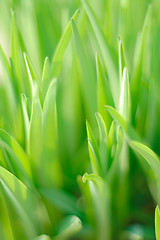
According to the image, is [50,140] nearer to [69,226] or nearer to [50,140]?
[50,140]

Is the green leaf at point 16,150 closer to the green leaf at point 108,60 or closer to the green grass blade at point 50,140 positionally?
the green grass blade at point 50,140

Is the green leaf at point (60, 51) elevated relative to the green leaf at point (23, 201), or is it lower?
elevated

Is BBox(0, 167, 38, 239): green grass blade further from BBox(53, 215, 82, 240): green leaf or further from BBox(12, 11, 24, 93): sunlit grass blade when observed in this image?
BBox(12, 11, 24, 93): sunlit grass blade

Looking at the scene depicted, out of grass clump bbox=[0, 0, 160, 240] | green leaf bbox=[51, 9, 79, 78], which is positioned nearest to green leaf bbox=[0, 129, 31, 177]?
grass clump bbox=[0, 0, 160, 240]

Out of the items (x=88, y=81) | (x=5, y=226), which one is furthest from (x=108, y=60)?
(x=5, y=226)

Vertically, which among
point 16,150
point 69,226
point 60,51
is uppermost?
point 60,51

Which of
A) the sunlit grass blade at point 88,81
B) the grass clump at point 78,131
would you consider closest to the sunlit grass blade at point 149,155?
the grass clump at point 78,131

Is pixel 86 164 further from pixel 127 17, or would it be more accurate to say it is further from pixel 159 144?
pixel 127 17
